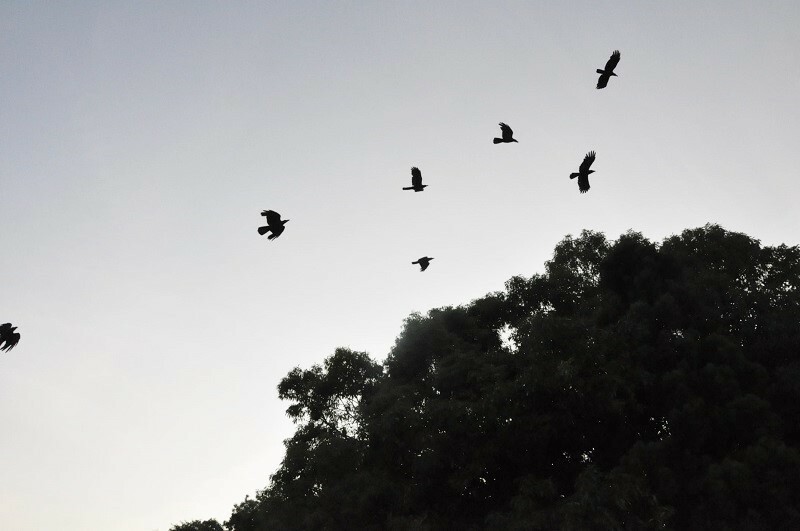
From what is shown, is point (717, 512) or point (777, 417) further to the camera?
point (777, 417)

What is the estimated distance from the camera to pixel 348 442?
74.2ft

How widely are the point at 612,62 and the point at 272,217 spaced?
8.01 metres

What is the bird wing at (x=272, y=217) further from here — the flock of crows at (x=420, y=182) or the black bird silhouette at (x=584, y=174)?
the black bird silhouette at (x=584, y=174)

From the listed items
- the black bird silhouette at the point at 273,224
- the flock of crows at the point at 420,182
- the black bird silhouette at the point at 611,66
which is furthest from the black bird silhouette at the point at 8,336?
the black bird silhouette at the point at 611,66

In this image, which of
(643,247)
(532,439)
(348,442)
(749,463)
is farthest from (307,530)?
(643,247)

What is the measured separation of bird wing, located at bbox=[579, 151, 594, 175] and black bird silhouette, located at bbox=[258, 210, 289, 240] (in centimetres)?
672

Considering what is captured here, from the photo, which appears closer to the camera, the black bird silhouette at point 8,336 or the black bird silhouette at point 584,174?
the black bird silhouette at point 8,336

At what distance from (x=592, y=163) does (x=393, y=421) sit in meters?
11.9

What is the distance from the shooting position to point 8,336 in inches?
408

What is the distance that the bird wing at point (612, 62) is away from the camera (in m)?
12.7

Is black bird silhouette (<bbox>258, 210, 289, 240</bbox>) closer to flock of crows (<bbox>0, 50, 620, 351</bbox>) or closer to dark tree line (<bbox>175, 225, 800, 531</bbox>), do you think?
flock of crows (<bbox>0, 50, 620, 351</bbox>)

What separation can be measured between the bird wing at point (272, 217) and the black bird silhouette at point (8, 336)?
16.2 ft

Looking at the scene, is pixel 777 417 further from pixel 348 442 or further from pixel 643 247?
pixel 348 442

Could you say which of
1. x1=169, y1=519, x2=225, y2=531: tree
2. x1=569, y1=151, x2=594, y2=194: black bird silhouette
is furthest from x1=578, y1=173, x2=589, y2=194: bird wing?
x1=169, y1=519, x2=225, y2=531: tree
